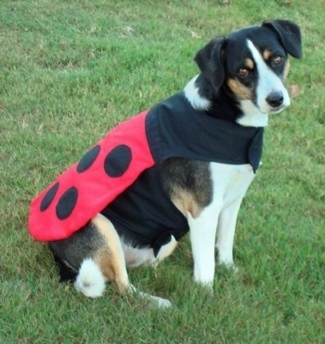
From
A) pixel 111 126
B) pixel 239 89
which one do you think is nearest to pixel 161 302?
pixel 239 89

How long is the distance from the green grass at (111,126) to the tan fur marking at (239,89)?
1.06m

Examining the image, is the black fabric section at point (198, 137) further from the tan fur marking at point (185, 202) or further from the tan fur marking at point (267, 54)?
the tan fur marking at point (267, 54)

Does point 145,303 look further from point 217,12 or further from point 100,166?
point 217,12

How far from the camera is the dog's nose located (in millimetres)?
3554

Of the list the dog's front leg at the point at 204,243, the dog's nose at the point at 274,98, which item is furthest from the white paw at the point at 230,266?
the dog's nose at the point at 274,98

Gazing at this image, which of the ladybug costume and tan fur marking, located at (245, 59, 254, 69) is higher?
tan fur marking, located at (245, 59, 254, 69)

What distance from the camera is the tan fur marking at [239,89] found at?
3631mm

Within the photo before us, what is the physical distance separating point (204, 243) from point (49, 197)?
0.91 m

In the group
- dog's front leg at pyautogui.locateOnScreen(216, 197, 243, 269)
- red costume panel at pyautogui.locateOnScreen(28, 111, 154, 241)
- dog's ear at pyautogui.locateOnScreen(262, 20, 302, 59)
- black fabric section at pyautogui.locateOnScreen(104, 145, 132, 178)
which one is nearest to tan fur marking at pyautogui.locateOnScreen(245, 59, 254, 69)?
dog's ear at pyautogui.locateOnScreen(262, 20, 302, 59)

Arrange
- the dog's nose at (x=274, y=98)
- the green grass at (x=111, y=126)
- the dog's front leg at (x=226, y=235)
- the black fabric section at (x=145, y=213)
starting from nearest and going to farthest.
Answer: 1. the dog's nose at (x=274, y=98)
2. the green grass at (x=111, y=126)
3. the black fabric section at (x=145, y=213)
4. the dog's front leg at (x=226, y=235)

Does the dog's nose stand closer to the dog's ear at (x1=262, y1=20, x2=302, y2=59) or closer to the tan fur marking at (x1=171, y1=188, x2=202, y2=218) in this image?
the dog's ear at (x1=262, y1=20, x2=302, y2=59)

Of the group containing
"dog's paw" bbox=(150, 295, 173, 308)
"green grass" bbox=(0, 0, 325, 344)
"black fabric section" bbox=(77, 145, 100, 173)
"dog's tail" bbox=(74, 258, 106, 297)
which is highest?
"black fabric section" bbox=(77, 145, 100, 173)

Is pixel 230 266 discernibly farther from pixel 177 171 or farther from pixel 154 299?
pixel 177 171

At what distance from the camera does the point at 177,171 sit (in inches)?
151
